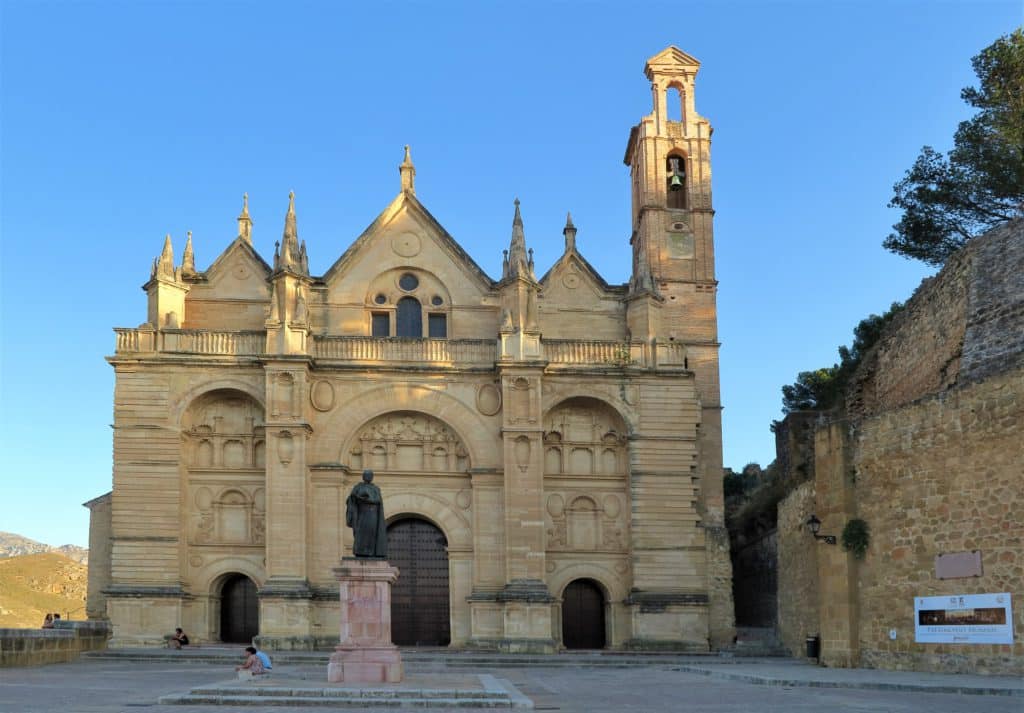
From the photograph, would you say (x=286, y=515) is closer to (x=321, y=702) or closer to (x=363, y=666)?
(x=363, y=666)

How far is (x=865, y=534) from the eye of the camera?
2534 centimetres

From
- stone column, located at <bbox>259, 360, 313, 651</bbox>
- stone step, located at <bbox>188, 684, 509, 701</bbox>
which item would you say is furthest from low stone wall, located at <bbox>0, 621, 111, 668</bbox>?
stone step, located at <bbox>188, 684, 509, 701</bbox>

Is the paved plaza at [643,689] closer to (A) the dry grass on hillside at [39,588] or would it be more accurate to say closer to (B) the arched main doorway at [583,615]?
(B) the arched main doorway at [583,615]

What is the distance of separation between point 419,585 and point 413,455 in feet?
13.3

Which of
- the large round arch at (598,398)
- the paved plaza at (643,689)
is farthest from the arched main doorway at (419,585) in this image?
the paved plaza at (643,689)

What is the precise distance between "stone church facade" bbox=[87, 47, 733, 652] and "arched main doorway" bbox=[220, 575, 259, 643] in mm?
62

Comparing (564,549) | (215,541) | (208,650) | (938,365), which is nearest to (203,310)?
(215,541)

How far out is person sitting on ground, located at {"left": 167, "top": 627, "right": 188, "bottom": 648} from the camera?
34503 millimetres

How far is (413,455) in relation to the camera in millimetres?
38250

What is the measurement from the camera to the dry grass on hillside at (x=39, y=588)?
58.3m

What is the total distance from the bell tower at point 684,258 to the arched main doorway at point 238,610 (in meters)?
14.4

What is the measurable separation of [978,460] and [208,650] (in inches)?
845

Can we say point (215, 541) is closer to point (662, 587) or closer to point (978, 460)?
point (662, 587)

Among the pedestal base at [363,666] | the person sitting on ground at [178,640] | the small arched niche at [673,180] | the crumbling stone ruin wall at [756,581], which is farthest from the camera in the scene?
the crumbling stone ruin wall at [756,581]
